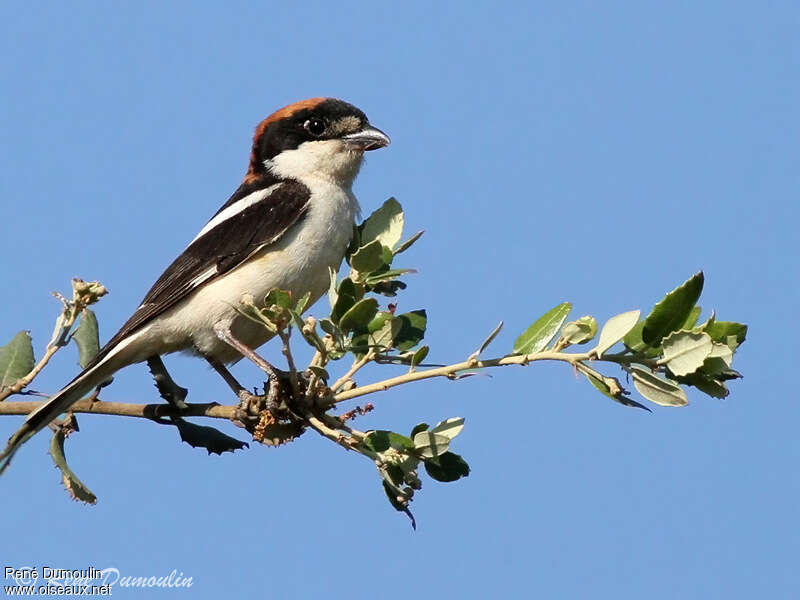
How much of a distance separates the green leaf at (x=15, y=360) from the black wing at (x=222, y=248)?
0.87m

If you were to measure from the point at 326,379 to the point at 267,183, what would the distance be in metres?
2.54

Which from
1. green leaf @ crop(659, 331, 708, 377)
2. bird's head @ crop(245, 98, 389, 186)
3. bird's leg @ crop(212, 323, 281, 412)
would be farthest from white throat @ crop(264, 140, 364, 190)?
green leaf @ crop(659, 331, 708, 377)

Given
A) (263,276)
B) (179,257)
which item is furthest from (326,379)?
(179,257)

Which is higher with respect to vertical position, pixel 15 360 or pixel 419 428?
pixel 15 360

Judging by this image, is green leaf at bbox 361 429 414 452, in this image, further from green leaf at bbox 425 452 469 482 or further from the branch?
the branch

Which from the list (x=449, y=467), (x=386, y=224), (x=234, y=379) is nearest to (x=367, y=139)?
(x=234, y=379)

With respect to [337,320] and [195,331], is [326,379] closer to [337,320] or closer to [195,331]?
[337,320]

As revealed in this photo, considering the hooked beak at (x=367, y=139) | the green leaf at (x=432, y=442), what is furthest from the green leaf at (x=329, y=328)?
the hooked beak at (x=367, y=139)

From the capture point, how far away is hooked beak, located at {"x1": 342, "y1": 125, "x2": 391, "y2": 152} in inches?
225

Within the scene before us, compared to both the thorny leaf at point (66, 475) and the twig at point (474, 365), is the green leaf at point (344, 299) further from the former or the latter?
the thorny leaf at point (66, 475)

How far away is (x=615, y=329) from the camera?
3.15m

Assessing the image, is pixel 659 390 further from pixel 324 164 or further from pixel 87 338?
pixel 324 164

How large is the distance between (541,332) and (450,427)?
0.44m

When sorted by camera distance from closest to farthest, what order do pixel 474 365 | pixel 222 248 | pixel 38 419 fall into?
pixel 474 365 → pixel 38 419 → pixel 222 248
